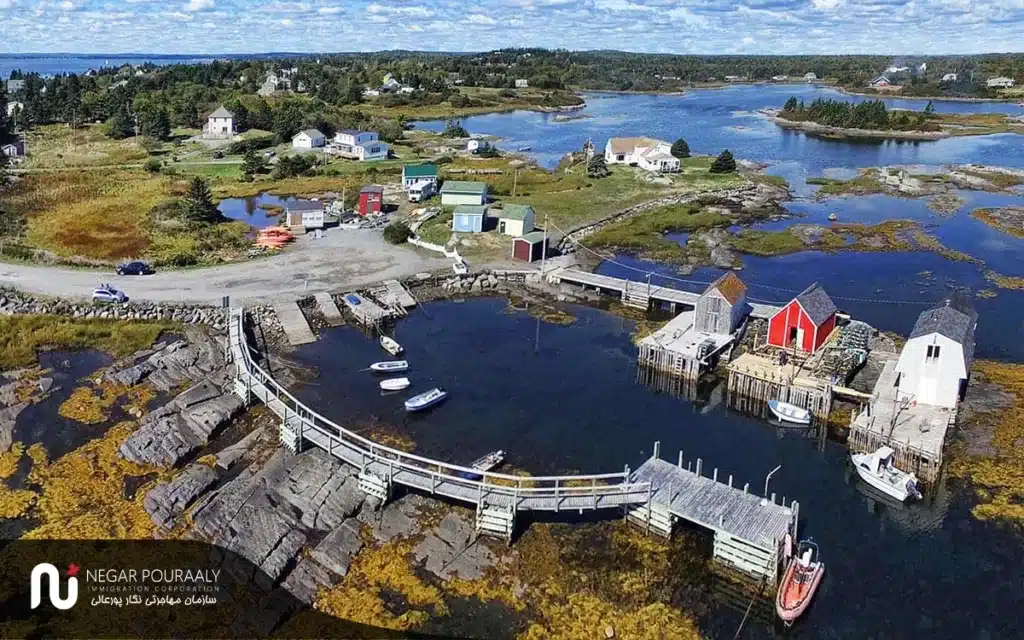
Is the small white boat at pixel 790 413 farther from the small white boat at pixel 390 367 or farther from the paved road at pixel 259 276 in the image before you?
the paved road at pixel 259 276

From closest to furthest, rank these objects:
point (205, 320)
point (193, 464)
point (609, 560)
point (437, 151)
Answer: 1. point (609, 560)
2. point (193, 464)
3. point (205, 320)
4. point (437, 151)

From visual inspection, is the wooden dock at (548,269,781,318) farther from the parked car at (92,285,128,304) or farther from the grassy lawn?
the parked car at (92,285,128,304)

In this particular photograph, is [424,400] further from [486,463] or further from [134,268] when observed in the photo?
[134,268]

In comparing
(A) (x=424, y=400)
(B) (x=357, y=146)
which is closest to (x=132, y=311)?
(A) (x=424, y=400)

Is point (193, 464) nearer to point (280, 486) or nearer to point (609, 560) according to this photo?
point (280, 486)

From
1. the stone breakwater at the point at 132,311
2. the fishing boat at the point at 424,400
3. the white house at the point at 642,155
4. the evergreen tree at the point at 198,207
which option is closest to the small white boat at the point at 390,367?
the fishing boat at the point at 424,400

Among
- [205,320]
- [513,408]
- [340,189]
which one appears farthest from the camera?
[340,189]

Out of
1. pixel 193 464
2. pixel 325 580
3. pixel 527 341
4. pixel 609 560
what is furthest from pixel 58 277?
pixel 609 560
